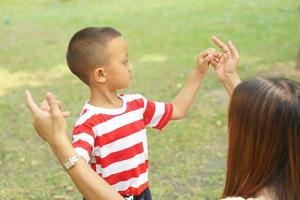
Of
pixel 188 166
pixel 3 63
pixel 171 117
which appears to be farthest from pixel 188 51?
pixel 171 117

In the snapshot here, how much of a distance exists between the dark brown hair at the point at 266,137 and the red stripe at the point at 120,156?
0.73 m

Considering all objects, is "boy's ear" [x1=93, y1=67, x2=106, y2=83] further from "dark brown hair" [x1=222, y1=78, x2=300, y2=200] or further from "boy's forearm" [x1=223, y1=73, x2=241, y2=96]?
"dark brown hair" [x1=222, y1=78, x2=300, y2=200]

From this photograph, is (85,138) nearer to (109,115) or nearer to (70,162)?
(109,115)

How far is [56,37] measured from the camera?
1102cm

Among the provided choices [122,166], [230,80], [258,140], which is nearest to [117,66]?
[122,166]

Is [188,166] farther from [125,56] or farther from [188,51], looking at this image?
[188,51]

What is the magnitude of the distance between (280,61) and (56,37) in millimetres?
4668

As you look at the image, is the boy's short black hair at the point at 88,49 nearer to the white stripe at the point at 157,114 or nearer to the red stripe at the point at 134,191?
the white stripe at the point at 157,114

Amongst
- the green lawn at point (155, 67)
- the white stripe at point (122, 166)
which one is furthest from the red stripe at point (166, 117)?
the green lawn at point (155, 67)

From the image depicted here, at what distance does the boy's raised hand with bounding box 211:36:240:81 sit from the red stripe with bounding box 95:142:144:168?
54 cm

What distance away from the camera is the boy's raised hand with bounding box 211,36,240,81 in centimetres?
271

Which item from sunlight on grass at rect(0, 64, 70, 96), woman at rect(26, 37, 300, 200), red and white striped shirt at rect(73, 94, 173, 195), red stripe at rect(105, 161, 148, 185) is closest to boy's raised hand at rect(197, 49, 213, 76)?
red and white striped shirt at rect(73, 94, 173, 195)

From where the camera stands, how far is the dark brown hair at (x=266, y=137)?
174cm

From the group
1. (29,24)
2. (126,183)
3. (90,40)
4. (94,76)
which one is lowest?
(29,24)
